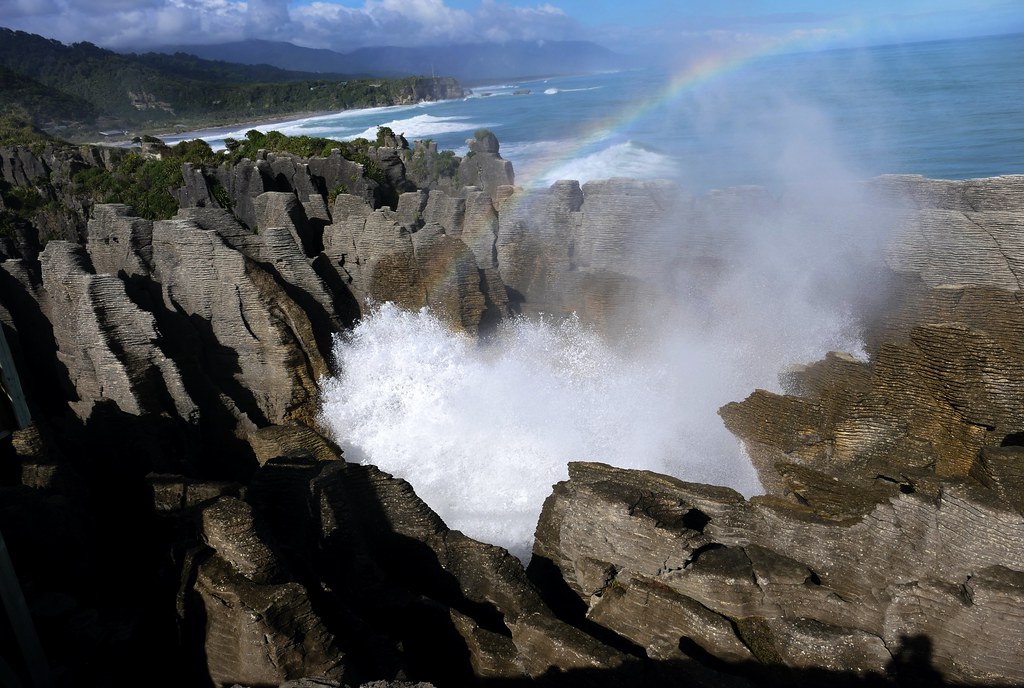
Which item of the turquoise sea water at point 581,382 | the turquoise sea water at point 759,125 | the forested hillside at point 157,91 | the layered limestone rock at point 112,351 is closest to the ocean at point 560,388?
the turquoise sea water at point 581,382

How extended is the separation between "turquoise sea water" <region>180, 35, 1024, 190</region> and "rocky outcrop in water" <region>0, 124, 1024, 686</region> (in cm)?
1672

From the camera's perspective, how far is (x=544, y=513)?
755 cm

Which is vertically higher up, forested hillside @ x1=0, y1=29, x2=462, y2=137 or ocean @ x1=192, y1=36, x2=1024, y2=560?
forested hillside @ x1=0, y1=29, x2=462, y2=137

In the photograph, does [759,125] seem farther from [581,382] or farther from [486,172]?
[581,382]

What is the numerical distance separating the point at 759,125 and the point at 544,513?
64.2 m

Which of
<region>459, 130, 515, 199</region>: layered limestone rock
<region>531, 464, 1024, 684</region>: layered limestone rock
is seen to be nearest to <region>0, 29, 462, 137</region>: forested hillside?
<region>459, 130, 515, 199</region>: layered limestone rock

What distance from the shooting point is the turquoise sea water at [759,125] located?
144 ft

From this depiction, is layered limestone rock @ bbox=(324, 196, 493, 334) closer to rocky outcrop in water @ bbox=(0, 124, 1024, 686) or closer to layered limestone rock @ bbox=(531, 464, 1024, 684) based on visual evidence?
rocky outcrop in water @ bbox=(0, 124, 1024, 686)

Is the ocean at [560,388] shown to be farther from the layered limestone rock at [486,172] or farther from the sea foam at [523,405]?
the layered limestone rock at [486,172]

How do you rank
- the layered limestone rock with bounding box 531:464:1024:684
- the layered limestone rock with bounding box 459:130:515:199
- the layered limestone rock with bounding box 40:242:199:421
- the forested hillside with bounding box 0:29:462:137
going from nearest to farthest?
the layered limestone rock with bounding box 531:464:1024:684 < the layered limestone rock with bounding box 40:242:199:421 < the layered limestone rock with bounding box 459:130:515:199 < the forested hillside with bounding box 0:29:462:137

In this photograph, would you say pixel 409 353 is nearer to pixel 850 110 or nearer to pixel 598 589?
pixel 598 589

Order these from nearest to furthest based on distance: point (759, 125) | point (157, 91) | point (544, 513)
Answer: point (544, 513), point (759, 125), point (157, 91)

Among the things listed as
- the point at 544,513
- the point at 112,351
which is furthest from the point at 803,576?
the point at 112,351

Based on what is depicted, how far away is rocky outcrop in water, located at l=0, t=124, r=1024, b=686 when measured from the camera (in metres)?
5.26
